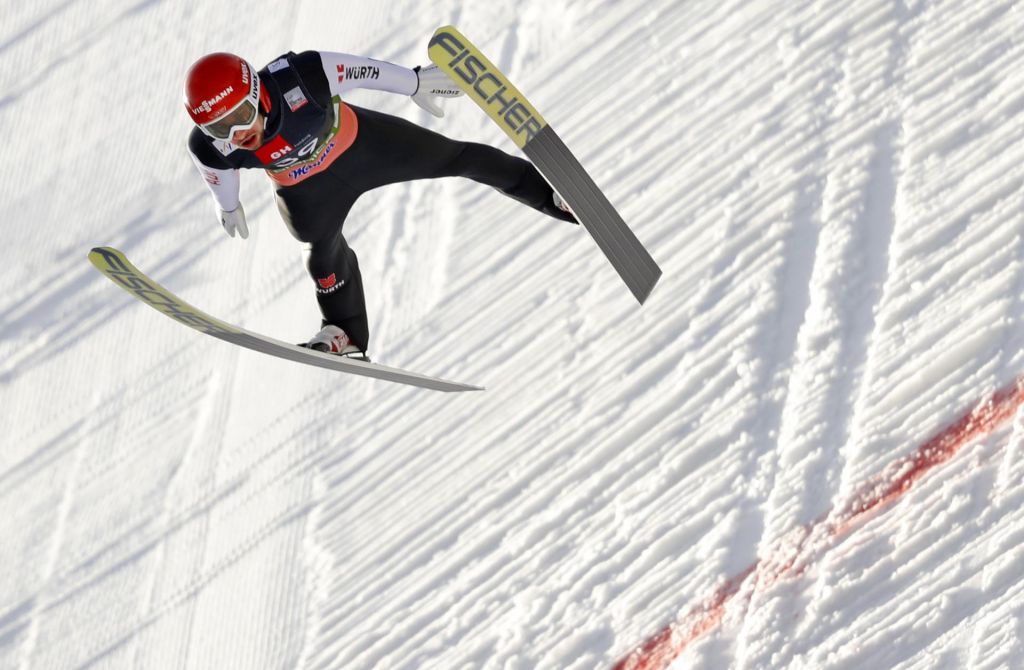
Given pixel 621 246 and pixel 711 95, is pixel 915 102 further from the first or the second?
pixel 621 246

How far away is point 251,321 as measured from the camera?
5.75 m

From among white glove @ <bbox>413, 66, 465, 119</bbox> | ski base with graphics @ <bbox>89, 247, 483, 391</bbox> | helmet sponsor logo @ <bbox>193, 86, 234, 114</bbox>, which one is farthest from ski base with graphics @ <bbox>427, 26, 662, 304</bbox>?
ski base with graphics @ <bbox>89, 247, 483, 391</bbox>

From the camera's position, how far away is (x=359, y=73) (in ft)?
12.4

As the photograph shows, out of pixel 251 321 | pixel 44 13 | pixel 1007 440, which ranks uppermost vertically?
pixel 44 13

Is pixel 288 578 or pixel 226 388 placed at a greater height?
pixel 226 388

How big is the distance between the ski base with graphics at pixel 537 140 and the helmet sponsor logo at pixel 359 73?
35 centimetres

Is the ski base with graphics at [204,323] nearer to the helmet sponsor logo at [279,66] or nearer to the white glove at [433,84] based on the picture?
the helmet sponsor logo at [279,66]

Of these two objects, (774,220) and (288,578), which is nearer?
(774,220)

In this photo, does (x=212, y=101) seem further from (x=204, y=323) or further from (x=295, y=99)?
(x=204, y=323)

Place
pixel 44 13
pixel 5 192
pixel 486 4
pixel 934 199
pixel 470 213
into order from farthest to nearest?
pixel 44 13
pixel 5 192
pixel 486 4
pixel 470 213
pixel 934 199

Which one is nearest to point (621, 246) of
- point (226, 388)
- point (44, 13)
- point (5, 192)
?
point (226, 388)

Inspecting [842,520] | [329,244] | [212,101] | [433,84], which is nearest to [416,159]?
[433,84]

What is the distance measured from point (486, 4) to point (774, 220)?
7.87 feet

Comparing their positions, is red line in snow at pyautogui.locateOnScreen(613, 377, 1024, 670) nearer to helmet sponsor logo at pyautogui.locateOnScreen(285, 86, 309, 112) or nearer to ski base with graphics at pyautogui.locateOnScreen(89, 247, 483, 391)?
ski base with graphics at pyautogui.locateOnScreen(89, 247, 483, 391)
